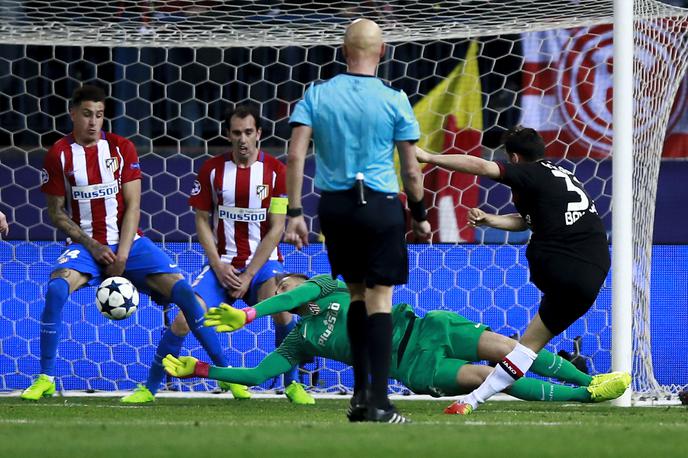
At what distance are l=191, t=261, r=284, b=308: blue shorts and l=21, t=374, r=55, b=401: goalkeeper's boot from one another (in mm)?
932

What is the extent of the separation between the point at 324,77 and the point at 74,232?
4.26 m

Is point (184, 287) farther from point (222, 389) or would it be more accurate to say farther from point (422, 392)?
point (422, 392)

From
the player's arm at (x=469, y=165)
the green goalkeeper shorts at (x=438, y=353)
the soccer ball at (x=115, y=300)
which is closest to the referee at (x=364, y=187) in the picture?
the player's arm at (x=469, y=165)

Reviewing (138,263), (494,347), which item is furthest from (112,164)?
(494,347)

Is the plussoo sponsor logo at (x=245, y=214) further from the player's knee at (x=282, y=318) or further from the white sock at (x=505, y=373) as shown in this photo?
the white sock at (x=505, y=373)

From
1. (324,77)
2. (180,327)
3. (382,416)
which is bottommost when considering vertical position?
(382,416)

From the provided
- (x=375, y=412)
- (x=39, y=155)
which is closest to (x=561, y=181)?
(x=375, y=412)

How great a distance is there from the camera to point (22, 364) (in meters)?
7.99

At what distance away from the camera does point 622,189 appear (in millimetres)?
6465

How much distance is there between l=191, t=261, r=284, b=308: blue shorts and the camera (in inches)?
274

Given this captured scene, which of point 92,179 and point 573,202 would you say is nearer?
point 573,202

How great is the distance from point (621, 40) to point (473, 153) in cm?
349

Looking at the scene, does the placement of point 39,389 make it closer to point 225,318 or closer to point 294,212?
point 225,318

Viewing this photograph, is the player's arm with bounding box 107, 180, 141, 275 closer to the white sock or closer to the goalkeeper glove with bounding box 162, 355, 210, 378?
the goalkeeper glove with bounding box 162, 355, 210, 378
